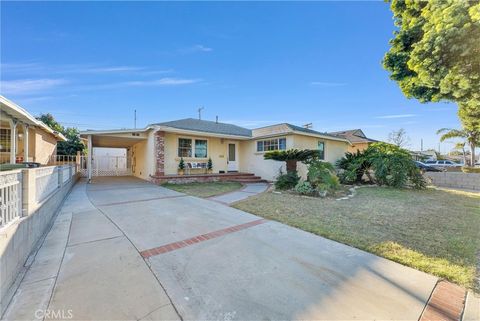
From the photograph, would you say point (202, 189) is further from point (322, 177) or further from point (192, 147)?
point (322, 177)

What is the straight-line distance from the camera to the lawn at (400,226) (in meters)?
3.16

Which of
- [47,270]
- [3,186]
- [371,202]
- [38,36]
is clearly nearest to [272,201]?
[371,202]

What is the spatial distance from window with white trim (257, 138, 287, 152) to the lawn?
18.0 ft

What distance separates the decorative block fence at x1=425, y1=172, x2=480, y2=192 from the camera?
41.5ft

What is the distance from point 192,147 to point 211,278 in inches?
451

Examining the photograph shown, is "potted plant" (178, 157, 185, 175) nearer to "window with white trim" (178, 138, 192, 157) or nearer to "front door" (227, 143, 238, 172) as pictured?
"window with white trim" (178, 138, 192, 157)

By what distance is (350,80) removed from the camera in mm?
13047

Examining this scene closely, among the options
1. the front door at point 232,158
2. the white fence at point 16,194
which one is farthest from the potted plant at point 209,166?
the white fence at point 16,194

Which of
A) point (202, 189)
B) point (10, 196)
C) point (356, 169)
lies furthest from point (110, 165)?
point (356, 169)

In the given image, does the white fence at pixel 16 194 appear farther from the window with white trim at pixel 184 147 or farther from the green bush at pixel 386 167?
the green bush at pixel 386 167

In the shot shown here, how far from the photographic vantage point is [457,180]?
1349 cm

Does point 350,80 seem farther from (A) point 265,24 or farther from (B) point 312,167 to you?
(B) point 312,167

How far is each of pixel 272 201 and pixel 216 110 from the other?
48.4ft

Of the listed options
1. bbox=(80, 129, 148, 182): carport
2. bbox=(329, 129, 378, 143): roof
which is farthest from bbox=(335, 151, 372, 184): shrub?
bbox=(80, 129, 148, 182): carport
